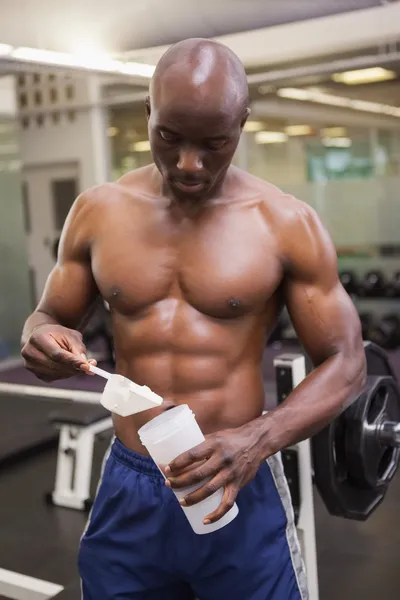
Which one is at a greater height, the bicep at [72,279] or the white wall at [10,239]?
the bicep at [72,279]

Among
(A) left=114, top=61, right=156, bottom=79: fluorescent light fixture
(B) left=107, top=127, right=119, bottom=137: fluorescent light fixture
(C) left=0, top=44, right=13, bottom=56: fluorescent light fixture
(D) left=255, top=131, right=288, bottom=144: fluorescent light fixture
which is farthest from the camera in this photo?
(B) left=107, top=127, right=119, bottom=137: fluorescent light fixture

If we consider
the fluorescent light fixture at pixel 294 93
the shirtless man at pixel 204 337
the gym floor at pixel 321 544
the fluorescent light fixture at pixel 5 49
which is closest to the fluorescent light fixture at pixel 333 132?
the fluorescent light fixture at pixel 294 93

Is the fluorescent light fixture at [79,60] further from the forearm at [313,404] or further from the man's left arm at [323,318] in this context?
the forearm at [313,404]

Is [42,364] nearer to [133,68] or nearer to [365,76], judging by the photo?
[133,68]

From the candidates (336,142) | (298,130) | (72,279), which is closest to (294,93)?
(298,130)

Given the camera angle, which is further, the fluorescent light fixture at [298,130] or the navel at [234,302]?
the fluorescent light fixture at [298,130]

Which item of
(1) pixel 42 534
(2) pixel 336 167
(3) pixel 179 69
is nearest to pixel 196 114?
(3) pixel 179 69

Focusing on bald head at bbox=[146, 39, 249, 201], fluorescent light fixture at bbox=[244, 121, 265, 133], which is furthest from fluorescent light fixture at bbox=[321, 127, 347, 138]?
bald head at bbox=[146, 39, 249, 201]

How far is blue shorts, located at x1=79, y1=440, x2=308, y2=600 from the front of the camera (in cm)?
104

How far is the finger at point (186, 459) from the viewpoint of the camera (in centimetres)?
82

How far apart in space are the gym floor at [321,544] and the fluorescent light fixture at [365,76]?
12.5 feet

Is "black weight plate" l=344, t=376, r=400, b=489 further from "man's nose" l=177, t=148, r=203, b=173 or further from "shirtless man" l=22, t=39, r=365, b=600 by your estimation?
"man's nose" l=177, t=148, r=203, b=173

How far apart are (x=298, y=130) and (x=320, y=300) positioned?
5240mm

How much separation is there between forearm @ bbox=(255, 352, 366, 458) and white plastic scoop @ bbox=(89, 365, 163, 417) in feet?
0.53
